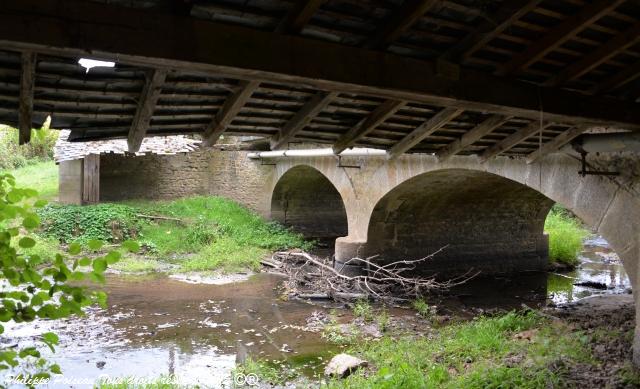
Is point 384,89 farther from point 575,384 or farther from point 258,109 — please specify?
point 575,384

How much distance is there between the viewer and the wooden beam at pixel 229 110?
306 centimetres

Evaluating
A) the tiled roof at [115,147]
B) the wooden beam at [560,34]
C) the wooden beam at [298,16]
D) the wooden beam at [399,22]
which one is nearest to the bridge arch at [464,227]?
the tiled roof at [115,147]

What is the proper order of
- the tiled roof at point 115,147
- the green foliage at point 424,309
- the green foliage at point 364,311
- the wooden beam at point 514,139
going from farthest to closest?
the tiled roof at point 115,147, the green foliage at point 424,309, the green foliage at point 364,311, the wooden beam at point 514,139

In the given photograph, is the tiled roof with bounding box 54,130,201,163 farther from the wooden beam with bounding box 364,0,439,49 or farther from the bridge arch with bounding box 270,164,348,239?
the wooden beam with bounding box 364,0,439,49

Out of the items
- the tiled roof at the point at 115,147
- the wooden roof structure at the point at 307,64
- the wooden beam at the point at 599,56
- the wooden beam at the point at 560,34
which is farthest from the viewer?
the tiled roof at the point at 115,147

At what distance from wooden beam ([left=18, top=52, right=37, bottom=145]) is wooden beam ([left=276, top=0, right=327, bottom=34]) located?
1.15 meters

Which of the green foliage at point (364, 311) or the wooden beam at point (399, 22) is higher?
the wooden beam at point (399, 22)

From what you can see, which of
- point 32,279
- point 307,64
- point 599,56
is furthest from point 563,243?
point 32,279

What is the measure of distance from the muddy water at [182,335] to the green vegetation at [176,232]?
2168mm

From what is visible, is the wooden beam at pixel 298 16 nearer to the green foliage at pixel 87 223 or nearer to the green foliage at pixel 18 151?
the green foliage at pixel 87 223

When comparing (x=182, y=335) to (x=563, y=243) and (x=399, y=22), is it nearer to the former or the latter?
(x=399, y=22)

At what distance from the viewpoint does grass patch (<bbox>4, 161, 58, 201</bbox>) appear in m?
16.9

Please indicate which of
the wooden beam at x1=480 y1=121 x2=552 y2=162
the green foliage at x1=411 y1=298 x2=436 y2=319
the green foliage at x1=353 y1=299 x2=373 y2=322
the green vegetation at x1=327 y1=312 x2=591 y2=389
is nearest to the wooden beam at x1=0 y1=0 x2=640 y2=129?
the wooden beam at x1=480 y1=121 x2=552 y2=162

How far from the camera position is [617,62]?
367cm
